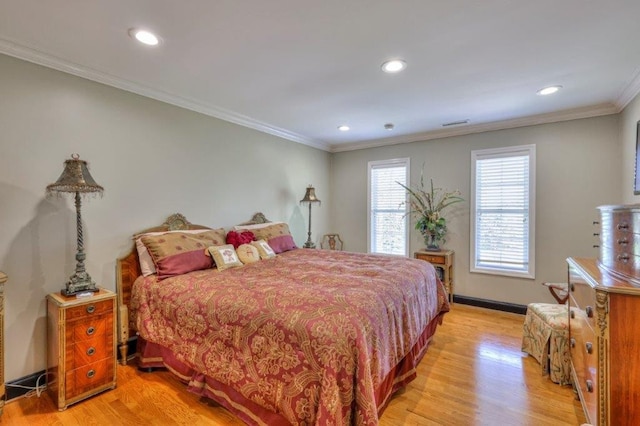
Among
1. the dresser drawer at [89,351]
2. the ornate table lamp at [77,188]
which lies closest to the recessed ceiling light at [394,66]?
the ornate table lamp at [77,188]

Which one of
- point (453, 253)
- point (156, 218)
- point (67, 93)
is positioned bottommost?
point (453, 253)

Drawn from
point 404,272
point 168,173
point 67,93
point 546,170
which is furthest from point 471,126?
point 67,93

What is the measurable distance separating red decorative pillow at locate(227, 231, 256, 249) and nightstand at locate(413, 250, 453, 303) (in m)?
2.41

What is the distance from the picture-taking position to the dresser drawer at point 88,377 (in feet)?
6.56

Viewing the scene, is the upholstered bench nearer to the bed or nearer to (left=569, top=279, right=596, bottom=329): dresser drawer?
(left=569, top=279, right=596, bottom=329): dresser drawer

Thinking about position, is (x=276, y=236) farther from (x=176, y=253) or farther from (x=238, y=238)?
(x=176, y=253)

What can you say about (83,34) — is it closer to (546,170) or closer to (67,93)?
(67,93)

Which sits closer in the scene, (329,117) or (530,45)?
(530,45)

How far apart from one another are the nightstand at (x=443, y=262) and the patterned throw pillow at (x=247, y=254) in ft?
7.73

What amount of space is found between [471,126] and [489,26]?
2380 millimetres

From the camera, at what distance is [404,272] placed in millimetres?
2473

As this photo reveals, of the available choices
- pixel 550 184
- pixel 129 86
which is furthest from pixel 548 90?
pixel 129 86

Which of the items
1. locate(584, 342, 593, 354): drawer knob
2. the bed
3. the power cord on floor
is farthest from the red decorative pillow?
locate(584, 342, 593, 354): drawer knob

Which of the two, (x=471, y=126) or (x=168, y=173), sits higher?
(x=471, y=126)
